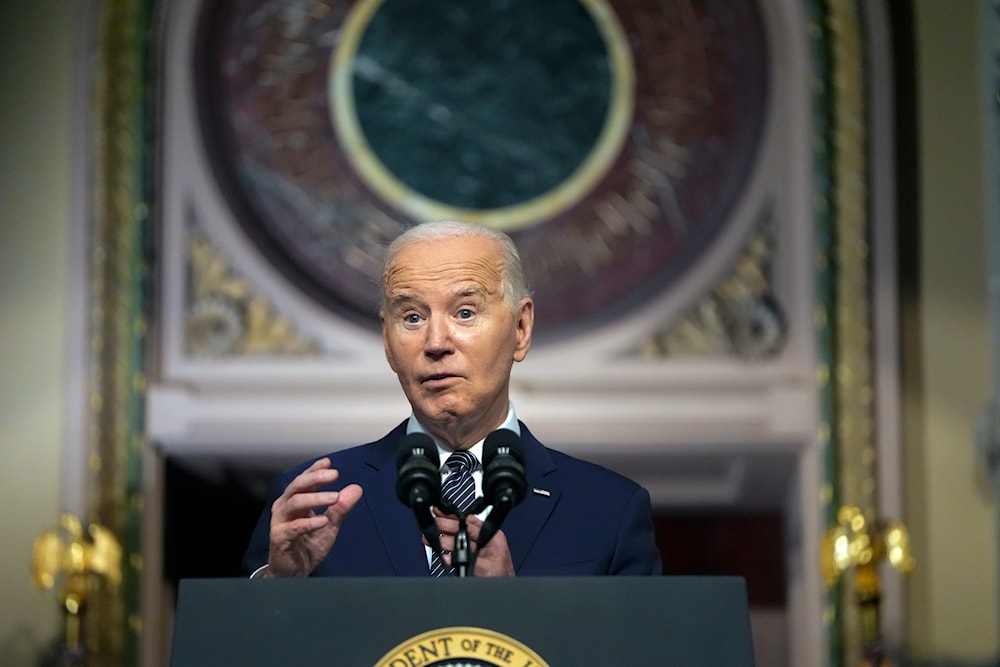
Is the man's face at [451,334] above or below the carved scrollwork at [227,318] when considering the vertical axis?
above

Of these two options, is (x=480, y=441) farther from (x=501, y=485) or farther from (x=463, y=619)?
(x=463, y=619)

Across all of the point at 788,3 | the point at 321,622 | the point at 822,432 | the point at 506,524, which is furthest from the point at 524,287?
the point at 788,3

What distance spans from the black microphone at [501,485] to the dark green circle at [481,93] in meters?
4.47

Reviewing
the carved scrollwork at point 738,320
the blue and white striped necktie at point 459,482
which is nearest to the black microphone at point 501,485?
the blue and white striped necktie at point 459,482

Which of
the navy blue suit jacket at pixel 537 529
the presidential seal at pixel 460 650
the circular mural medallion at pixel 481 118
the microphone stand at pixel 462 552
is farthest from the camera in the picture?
the circular mural medallion at pixel 481 118

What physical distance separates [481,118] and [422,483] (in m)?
4.62

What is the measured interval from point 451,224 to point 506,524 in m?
0.48

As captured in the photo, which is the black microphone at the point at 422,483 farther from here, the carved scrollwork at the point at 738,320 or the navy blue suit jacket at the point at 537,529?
the carved scrollwork at the point at 738,320

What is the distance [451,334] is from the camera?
243 cm

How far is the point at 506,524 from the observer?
7.97ft

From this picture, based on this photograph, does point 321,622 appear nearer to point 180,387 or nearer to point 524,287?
point 524,287

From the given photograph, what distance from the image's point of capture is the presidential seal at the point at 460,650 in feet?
6.27

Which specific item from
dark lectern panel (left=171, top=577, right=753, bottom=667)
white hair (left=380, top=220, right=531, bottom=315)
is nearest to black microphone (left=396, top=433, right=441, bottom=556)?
dark lectern panel (left=171, top=577, right=753, bottom=667)

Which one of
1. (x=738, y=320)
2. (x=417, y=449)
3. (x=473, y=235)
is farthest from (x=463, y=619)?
(x=738, y=320)
